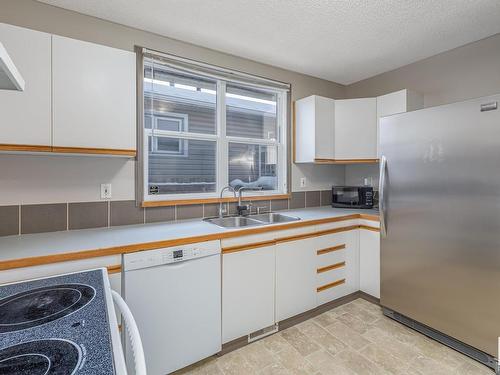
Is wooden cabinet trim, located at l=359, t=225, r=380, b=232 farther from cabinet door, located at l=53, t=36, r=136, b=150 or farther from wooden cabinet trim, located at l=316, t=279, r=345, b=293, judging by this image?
cabinet door, located at l=53, t=36, r=136, b=150

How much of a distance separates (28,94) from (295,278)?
2.19 metres

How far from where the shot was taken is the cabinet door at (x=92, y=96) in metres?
1.53

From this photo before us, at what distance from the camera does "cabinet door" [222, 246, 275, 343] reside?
6.01 ft

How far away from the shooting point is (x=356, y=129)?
2840mm

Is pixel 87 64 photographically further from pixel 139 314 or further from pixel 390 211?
pixel 390 211

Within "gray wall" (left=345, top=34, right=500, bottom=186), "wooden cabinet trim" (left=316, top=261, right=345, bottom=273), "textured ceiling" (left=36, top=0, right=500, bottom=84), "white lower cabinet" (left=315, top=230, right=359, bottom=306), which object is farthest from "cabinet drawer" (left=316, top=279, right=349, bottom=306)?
"textured ceiling" (left=36, top=0, right=500, bottom=84)

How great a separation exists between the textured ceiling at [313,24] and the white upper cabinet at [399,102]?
1.24 ft

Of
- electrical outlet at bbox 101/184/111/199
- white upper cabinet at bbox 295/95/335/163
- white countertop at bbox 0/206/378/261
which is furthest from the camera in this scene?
white upper cabinet at bbox 295/95/335/163

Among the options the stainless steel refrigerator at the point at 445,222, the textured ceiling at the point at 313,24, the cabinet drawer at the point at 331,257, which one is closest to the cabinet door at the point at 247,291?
the cabinet drawer at the point at 331,257

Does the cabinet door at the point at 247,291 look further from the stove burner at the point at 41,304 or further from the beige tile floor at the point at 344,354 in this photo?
the stove burner at the point at 41,304

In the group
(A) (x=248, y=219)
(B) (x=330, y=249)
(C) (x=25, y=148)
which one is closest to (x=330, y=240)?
(B) (x=330, y=249)

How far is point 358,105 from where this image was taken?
2828 millimetres

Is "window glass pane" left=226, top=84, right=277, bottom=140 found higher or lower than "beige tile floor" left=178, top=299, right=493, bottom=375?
higher

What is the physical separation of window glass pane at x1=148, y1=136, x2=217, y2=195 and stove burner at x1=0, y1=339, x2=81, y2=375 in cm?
159
